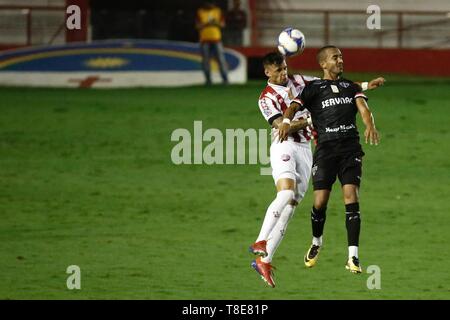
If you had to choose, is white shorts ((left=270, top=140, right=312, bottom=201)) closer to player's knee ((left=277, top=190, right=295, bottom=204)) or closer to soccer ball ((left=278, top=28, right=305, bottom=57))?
player's knee ((left=277, top=190, right=295, bottom=204))

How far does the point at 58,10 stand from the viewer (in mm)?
41031

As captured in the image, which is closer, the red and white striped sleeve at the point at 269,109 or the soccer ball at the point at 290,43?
Answer: the soccer ball at the point at 290,43

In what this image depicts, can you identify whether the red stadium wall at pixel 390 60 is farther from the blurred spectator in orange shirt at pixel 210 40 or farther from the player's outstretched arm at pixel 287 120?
the player's outstretched arm at pixel 287 120

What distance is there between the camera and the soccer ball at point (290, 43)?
12.5m

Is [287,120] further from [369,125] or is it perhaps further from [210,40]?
[210,40]

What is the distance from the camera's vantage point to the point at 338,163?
41.2 feet

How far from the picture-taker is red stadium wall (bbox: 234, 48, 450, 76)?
3928 cm

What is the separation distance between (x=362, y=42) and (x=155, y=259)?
65.2ft

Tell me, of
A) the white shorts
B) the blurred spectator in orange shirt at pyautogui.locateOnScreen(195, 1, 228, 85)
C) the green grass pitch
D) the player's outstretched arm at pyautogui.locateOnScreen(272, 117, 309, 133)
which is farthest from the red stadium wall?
the player's outstretched arm at pyautogui.locateOnScreen(272, 117, 309, 133)

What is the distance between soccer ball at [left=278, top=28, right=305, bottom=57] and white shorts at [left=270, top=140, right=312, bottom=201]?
3.89 ft

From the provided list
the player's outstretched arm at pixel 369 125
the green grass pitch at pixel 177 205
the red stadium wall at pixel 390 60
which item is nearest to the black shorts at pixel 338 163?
the player's outstretched arm at pixel 369 125

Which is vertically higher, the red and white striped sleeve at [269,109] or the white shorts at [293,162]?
the red and white striped sleeve at [269,109]

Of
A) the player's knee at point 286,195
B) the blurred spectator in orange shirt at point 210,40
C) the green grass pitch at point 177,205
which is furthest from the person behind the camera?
the blurred spectator in orange shirt at point 210,40

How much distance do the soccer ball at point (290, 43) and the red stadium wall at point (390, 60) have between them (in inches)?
1050
